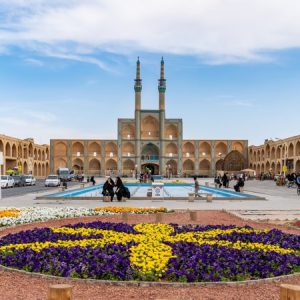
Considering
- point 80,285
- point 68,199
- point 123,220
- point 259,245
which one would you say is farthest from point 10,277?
point 68,199

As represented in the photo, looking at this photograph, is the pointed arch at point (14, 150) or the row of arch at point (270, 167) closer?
the row of arch at point (270, 167)

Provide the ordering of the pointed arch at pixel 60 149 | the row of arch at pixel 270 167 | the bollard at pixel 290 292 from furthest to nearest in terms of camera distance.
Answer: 1. the pointed arch at pixel 60 149
2. the row of arch at pixel 270 167
3. the bollard at pixel 290 292

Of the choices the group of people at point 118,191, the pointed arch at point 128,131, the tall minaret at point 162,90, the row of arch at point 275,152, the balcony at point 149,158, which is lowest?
the group of people at point 118,191

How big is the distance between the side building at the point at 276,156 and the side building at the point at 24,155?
34.4m

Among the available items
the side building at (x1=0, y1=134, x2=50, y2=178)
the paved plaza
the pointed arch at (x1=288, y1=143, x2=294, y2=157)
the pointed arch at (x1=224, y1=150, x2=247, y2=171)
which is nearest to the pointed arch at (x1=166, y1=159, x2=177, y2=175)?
the pointed arch at (x1=224, y1=150, x2=247, y2=171)

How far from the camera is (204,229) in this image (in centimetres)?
1014

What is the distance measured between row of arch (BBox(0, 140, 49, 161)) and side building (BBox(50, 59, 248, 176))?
3448mm

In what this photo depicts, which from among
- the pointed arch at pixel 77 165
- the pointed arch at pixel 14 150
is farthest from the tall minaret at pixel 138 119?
the pointed arch at pixel 14 150

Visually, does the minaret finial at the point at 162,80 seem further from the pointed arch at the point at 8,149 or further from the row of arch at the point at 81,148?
the pointed arch at the point at 8,149

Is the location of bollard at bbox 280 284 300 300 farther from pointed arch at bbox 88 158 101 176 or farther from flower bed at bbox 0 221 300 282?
pointed arch at bbox 88 158 101 176

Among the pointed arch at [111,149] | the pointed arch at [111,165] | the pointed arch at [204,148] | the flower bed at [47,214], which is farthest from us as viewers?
the pointed arch at [204,148]

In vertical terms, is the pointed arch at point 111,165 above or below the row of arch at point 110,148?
below

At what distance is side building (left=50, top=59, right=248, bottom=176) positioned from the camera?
73438 millimetres

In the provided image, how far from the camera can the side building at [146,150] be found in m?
73.4
